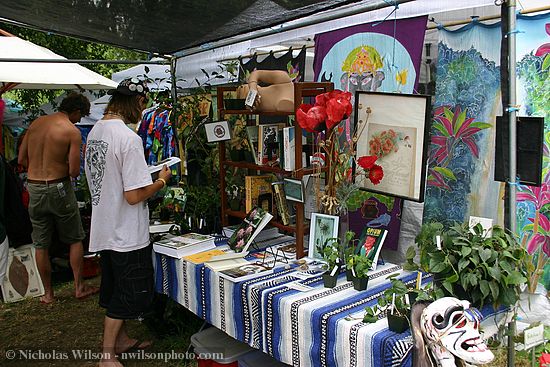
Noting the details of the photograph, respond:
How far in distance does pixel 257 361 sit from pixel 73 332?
182cm

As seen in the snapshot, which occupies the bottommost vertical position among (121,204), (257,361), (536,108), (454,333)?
(257,361)

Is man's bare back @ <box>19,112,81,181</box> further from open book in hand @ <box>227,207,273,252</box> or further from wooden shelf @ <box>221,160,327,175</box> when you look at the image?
open book in hand @ <box>227,207,273,252</box>

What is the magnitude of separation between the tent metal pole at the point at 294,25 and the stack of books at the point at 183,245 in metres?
1.38

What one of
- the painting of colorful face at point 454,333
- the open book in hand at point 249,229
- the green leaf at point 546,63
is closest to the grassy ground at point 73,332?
the open book in hand at point 249,229

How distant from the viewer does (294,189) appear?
241 cm

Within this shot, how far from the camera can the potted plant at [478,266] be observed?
1.55 metres

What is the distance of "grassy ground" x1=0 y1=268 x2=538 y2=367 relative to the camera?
321cm

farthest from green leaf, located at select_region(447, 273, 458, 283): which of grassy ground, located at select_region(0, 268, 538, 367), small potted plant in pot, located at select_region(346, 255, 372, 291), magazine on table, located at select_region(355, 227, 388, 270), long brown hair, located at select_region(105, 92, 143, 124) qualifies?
grassy ground, located at select_region(0, 268, 538, 367)

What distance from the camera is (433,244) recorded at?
169 cm

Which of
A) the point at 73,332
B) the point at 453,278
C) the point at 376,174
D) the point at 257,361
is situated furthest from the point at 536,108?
the point at 73,332

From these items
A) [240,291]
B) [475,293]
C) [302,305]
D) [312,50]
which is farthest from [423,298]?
[312,50]

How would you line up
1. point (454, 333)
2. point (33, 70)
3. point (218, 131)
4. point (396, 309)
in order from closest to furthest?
1. point (454, 333)
2. point (396, 309)
3. point (218, 131)
4. point (33, 70)

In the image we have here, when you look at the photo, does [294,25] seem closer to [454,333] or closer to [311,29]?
[311,29]

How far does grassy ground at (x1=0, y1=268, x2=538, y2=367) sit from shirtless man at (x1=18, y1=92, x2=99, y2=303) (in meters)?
0.30
